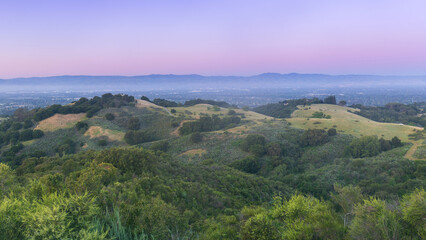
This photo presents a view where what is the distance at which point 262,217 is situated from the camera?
649cm

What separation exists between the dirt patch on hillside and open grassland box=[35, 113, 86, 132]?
6.03 metres

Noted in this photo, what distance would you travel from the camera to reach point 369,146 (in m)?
31.9

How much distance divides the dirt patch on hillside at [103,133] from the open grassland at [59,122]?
603cm

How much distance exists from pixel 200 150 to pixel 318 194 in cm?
1927

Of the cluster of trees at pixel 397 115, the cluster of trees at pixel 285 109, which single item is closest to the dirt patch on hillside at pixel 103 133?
the cluster of trees at pixel 285 109

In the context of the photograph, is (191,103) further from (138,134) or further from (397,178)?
(397,178)

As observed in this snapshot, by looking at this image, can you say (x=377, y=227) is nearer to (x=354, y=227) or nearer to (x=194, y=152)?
(x=354, y=227)

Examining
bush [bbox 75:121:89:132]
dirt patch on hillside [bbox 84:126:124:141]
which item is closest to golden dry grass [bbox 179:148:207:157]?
dirt patch on hillside [bbox 84:126:124:141]

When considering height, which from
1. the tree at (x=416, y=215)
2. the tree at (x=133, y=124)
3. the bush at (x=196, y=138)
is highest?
the tree at (x=416, y=215)

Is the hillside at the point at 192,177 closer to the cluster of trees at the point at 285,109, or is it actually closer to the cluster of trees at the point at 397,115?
the cluster of trees at the point at 285,109

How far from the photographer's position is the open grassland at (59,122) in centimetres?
4330

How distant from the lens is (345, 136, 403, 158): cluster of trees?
31416 mm

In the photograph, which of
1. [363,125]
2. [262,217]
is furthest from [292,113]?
[262,217]

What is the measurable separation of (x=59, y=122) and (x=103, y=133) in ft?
39.0
